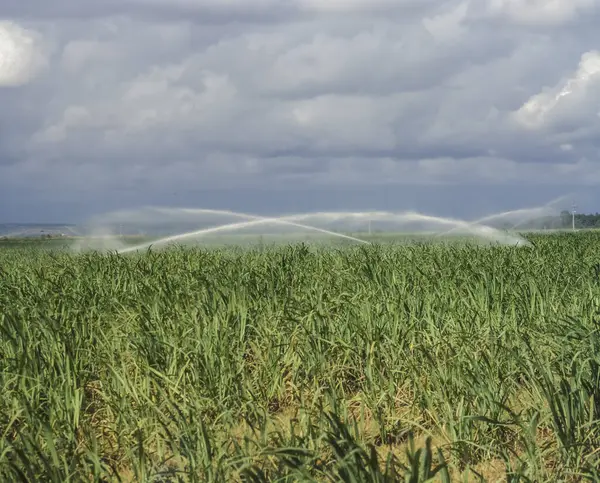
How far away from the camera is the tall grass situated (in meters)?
3.94

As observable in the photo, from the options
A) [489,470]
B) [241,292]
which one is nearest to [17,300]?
[241,292]

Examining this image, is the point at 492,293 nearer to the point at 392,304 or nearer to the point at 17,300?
the point at 392,304

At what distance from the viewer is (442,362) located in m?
5.55

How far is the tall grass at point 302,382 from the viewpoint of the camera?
3.94 m

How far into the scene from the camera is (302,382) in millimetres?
5699

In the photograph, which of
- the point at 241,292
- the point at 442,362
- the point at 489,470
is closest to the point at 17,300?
the point at 241,292

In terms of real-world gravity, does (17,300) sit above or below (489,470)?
above

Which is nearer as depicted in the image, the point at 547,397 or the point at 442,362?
the point at 547,397

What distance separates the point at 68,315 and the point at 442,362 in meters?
3.15

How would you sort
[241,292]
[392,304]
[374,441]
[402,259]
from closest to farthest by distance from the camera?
[374,441]
[392,304]
[241,292]
[402,259]

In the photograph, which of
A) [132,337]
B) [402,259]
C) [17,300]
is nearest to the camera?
[132,337]

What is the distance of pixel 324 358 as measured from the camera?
220 inches

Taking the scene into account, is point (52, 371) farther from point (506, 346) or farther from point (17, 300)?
point (506, 346)

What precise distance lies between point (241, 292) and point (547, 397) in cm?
347
